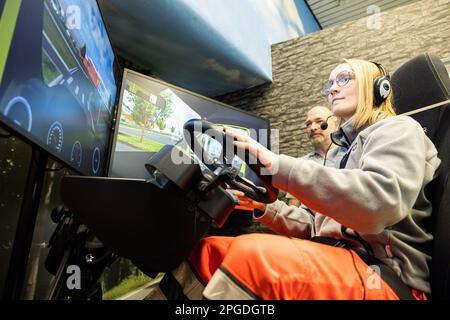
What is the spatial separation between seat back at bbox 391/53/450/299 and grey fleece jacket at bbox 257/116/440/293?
1.0 inches

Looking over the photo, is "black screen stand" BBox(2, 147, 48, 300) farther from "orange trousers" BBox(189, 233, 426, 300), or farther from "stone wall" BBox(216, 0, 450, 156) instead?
"stone wall" BBox(216, 0, 450, 156)

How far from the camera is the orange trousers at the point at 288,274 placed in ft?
1.47

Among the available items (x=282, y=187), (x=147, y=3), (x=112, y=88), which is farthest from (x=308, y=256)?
(x=147, y=3)

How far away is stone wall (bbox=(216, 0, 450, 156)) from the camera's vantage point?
2.33 m

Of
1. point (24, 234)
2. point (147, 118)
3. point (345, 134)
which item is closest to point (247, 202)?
point (345, 134)

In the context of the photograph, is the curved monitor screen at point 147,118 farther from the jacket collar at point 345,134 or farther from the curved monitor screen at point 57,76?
the jacket collar at point 345,134

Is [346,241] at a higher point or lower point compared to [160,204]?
lower

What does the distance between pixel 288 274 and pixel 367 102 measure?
0.80 m

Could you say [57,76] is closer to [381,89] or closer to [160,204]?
[160,204]

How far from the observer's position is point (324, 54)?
2781mm

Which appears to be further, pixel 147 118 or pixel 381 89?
pixel 147 118

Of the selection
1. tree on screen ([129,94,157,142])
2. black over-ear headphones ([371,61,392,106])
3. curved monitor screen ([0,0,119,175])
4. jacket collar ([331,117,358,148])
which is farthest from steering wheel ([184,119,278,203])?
tree on screen ([129,94,157,142])

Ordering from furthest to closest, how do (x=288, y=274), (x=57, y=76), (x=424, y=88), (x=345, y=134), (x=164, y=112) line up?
(x=164, y=112) < (x=345, y=134) < (x=424, y=88) < (x=57, y=76) < (x=288, y=274)

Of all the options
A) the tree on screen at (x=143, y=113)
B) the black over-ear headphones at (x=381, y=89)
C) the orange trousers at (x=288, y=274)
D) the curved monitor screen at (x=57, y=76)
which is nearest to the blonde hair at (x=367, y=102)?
the black over-ear headphones at (x=381, y=89)
